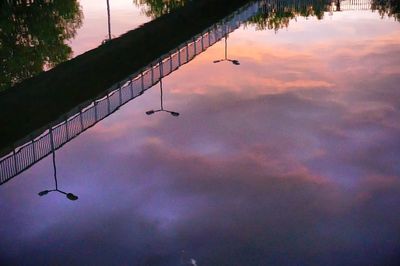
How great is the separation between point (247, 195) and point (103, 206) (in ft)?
19.7

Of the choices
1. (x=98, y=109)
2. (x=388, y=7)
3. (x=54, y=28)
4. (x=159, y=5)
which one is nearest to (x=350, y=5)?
(x=388, y=7)

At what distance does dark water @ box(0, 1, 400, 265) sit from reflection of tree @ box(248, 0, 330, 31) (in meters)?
22.2

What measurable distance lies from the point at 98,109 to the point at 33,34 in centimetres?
2806

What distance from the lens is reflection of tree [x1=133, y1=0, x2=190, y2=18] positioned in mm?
68131

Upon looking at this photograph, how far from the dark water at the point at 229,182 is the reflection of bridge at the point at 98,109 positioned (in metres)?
0.76

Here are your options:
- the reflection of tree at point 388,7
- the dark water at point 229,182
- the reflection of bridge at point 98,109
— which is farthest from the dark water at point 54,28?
the reflection of tree at point 388,7

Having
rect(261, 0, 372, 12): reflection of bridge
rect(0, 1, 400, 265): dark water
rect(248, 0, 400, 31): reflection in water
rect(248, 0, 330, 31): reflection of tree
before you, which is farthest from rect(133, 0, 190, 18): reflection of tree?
rect(0, 1, 400, 265): dark water

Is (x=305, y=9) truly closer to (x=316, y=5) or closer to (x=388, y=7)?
(x=316, y=5)

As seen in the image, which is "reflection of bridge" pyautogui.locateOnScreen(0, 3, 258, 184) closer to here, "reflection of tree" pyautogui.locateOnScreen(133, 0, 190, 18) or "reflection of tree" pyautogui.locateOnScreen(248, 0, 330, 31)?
"reflection of tree" pyautogui.locateOnScreen(248, 0, 330, 31)

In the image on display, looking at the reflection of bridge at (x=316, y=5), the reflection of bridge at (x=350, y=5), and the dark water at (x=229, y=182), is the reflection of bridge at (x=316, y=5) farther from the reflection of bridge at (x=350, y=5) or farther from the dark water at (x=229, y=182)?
the dark water at (x=229, y=182)

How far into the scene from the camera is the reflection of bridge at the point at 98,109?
85.3 ft

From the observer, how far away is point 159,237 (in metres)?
19.0

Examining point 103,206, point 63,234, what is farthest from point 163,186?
point 63,234

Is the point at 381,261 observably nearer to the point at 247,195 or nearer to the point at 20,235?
the point at 247,195
